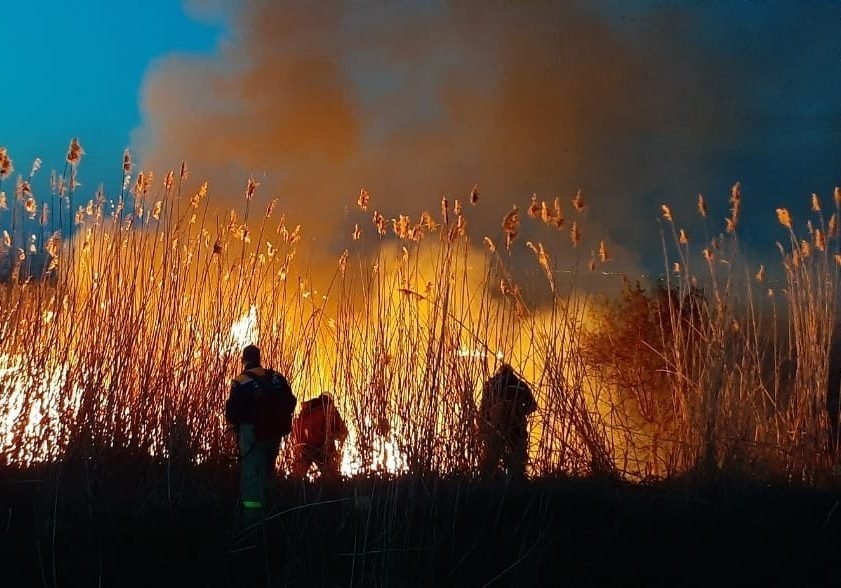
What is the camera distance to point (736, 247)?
17.8ft

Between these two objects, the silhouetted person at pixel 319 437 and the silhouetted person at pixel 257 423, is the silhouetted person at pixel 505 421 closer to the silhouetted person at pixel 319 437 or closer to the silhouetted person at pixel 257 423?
the silhouetted person at pixel 319 437

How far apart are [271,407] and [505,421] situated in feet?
4.28

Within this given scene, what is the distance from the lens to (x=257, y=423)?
13.3 feet

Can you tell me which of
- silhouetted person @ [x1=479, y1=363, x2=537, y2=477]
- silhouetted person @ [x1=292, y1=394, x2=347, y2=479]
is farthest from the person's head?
silhouetted person @ [x1=479, y1=363, x2=537, y2=477]

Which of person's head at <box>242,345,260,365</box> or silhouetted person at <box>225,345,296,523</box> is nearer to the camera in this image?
silhouetted person at <box>225,345,296,523</box>

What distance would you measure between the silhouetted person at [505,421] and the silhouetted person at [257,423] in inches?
41.0

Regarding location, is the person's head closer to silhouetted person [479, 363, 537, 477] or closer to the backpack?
the backpack

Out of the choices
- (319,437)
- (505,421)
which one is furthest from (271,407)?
(505,421)

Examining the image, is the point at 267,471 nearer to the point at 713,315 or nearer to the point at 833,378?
the point at 713,315

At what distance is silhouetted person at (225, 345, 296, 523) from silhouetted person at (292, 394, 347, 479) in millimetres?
358

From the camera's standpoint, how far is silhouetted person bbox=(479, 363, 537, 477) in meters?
4.46

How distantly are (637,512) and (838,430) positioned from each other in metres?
1.71

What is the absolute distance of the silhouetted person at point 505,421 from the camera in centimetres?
446

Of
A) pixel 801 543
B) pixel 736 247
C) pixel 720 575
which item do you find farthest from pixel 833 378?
pixel 720 575
